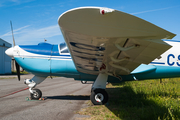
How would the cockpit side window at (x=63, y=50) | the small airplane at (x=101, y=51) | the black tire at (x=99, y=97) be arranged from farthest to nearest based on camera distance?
the cockpit side window at (x=63, y=50), the black tire at (x=99, y=97), the small airplane at (x=101, y=51)

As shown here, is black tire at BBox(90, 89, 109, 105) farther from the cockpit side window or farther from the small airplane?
the cockpit side window

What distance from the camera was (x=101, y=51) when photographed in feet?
11.8

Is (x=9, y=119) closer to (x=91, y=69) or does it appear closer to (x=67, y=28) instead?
(x=67, y=28)

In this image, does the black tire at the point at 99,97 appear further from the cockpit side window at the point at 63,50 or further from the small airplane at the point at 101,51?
the cockpit side window at the point at 63,50

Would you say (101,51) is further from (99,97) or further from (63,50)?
(63,50)

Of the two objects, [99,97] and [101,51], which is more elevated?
[101,51]

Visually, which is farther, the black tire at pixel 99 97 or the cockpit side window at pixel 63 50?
the cockpit side window at pixel 63 50

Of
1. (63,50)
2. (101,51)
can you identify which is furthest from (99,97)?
(63,50)

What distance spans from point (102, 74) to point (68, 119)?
7.21 feet

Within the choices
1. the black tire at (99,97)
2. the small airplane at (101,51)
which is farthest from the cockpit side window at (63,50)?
the black tire at (99,97)

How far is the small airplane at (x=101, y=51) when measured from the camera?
2066mm

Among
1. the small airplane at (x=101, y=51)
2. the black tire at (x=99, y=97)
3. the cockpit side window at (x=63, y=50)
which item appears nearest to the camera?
the small airplane at (x=101, y=51)

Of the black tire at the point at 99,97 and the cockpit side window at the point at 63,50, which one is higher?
the cockpit side window at the point at 63,50

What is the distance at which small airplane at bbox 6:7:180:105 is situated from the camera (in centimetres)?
207
